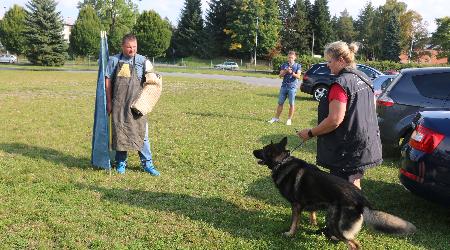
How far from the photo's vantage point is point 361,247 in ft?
12.3

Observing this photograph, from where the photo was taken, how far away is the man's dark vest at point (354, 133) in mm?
3538

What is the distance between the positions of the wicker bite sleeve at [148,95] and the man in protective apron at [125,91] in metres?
0.10

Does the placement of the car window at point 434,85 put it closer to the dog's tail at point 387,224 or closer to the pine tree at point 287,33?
the dog's tail at point 387,224

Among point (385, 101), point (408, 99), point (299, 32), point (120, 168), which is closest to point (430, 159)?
point (408, 99)

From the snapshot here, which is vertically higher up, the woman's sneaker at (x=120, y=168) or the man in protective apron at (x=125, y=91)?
the man in protective apron at (x=125, y=91)

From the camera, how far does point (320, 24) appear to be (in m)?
62.2

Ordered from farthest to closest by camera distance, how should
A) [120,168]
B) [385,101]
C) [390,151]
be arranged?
1. [390,151]
2. [385,101]
3. [120,168]

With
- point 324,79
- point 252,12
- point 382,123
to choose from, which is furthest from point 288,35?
point 382,123

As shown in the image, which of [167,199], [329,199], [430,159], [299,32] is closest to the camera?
[329,199]

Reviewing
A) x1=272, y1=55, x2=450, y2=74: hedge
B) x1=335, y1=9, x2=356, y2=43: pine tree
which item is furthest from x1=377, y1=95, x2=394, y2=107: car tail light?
x1=335, y1=9, x2=356, y2=43: pine tree

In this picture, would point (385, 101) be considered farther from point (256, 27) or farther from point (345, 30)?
point (345, 30)

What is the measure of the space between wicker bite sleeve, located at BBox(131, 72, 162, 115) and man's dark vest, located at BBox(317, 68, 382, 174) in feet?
8.21

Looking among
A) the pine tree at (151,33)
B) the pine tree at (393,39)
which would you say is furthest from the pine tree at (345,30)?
the pine tree at (151,33)

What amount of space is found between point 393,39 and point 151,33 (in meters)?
37.6
